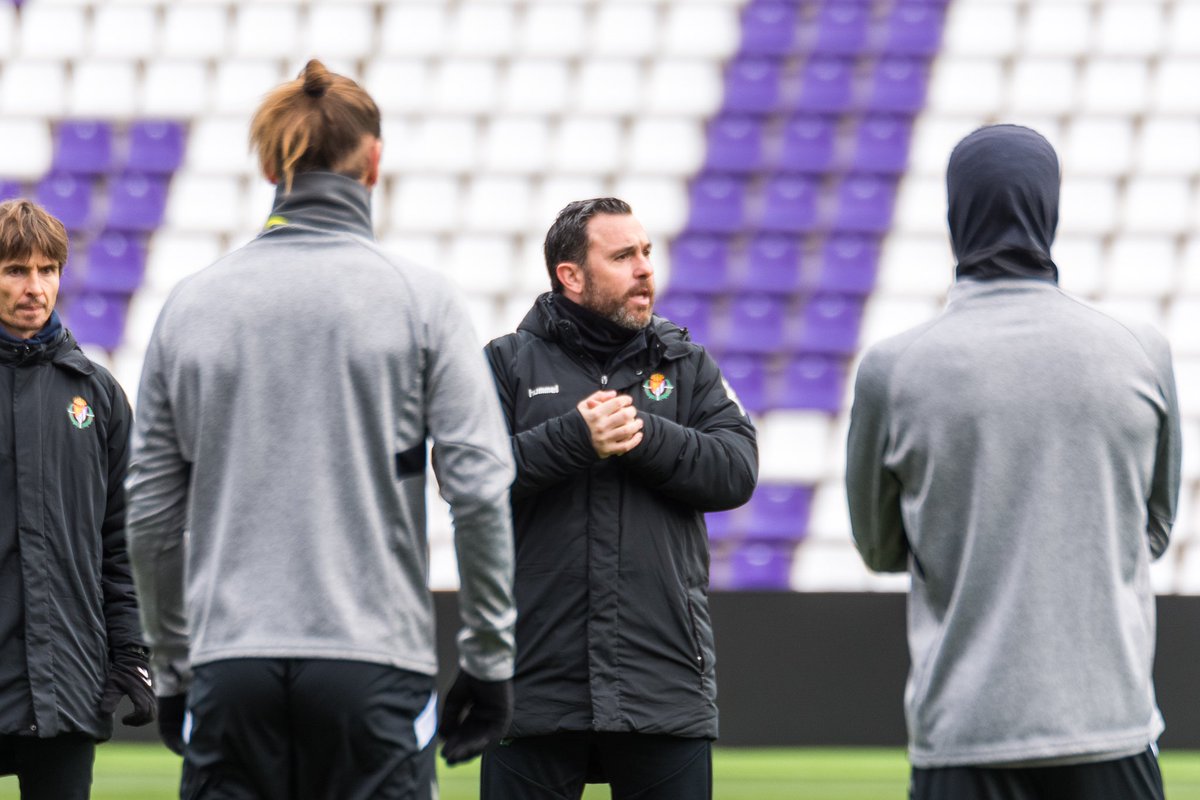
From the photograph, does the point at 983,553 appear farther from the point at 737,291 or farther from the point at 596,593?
the point at 737,291

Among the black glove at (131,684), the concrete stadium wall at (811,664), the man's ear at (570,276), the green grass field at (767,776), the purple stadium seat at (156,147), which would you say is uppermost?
the purple stadium seat at (156,147)

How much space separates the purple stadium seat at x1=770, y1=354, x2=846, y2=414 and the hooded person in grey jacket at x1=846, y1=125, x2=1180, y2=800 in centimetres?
603

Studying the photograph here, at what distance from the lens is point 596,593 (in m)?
2.80

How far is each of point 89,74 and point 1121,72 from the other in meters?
5.90

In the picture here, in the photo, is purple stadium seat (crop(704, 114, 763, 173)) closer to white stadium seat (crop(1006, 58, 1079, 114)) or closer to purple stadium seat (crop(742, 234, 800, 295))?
purple stadium seat (crop(742, 234, 800, 295))

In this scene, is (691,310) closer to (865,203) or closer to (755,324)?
(755,324)

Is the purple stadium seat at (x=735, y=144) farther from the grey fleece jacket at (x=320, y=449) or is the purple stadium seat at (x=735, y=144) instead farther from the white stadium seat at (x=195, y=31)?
the grey fleece jacket at (x=320, y=449)

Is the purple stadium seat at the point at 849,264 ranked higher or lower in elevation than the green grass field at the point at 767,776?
higher

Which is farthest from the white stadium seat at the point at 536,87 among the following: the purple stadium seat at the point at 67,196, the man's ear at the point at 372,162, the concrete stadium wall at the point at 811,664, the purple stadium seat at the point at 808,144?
the man's ear at the point at 372,162

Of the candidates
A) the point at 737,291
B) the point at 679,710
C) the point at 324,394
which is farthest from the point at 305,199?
the point at 737,291

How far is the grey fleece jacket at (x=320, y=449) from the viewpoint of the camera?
1.98 metres

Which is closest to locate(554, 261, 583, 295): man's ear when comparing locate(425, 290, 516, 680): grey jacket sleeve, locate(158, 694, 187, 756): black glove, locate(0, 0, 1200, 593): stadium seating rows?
locate(425, 290, 516, 680): grey jacket sleeve

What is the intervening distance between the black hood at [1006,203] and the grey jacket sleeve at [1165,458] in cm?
18

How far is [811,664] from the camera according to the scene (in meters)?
6.00
